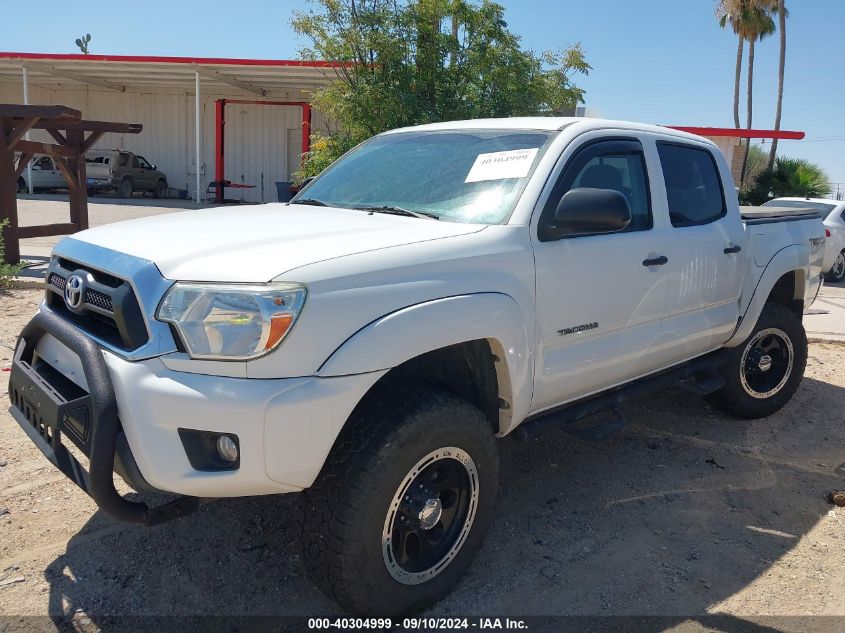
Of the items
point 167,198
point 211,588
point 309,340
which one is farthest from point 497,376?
point 167,198

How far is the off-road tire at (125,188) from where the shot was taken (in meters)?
25.9

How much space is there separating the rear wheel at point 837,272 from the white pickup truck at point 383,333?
10.6 meters

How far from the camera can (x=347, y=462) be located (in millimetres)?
2486

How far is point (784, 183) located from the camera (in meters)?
21.4

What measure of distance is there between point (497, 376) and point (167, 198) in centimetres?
2730

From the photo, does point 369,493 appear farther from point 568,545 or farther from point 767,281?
point 767,281

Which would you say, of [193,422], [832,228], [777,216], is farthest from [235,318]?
[832,228]

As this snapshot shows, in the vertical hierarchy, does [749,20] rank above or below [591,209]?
above

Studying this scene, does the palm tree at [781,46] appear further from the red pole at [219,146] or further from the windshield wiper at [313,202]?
the windshield wiper at [313,202]

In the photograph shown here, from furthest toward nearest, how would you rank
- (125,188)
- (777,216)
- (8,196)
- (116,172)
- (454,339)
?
1. (125,188)
2. (116,172)
3. (8,196)
4. (777,216)
5. (454,339)

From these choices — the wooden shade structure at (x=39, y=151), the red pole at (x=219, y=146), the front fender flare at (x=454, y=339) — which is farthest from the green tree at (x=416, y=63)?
the red pole at (x=219, y=146)

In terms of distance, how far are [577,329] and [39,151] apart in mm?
9721

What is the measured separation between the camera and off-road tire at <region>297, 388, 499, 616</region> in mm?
2459

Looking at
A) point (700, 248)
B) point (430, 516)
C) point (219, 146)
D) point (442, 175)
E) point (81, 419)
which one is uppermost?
point (219, 146)
